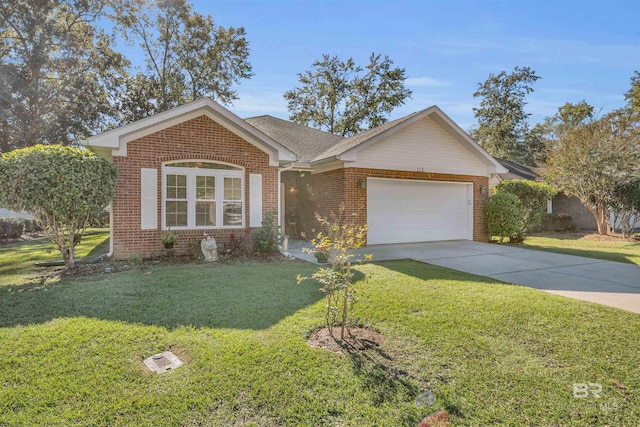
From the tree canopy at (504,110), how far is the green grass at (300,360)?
34.8m

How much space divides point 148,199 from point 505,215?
472 inches

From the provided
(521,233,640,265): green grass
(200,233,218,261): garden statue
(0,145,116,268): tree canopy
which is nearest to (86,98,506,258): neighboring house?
(200,233,218,261): garden statue

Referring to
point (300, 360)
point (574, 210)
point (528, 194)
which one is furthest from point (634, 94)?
point (300, 360)

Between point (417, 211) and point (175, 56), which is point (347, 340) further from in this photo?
point (175, 56)

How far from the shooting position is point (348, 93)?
93.8 feet

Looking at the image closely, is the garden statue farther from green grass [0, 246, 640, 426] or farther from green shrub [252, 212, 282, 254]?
green grass [0, 246, 640, 426]

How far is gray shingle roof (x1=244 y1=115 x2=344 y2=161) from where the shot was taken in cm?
1339

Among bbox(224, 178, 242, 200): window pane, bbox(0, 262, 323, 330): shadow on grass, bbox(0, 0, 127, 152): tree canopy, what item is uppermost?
bbox(0, 0, 127, 152): tree canopy

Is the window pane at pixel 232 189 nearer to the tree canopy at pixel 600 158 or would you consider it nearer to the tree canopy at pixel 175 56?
the tree canopy at pixel 600 158

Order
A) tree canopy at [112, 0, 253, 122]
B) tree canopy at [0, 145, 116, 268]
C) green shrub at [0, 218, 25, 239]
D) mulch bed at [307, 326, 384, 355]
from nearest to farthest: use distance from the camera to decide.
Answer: mulch bed at [307, 326, 384, 355], tree canopy at [0, 145, 116, 268], green shrub at [0, 218, 25, 239], tree canopy at [112, 0, 253, 122]

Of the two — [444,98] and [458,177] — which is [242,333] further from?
[444,98]

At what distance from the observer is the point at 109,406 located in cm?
281

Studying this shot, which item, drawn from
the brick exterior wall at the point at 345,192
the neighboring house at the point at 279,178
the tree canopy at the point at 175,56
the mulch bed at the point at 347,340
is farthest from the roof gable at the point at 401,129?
the tree canopy at the point at 175,56

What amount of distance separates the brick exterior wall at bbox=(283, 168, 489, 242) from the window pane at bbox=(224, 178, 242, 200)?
321 centimetres
